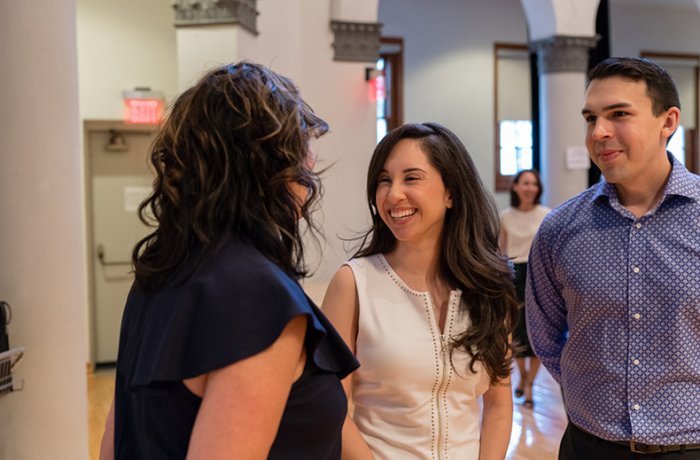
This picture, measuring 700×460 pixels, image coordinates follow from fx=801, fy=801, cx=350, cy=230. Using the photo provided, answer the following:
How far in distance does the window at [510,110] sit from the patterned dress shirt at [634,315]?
11.4m

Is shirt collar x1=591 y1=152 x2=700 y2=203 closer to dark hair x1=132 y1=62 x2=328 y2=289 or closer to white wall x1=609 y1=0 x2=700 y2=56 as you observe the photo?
dark hair x1=132 y1=62 x2=328 y2=289

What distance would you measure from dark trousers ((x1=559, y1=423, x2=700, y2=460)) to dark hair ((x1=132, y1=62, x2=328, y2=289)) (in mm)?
1241

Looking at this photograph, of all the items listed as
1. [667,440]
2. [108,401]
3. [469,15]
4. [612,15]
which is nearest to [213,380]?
[667,440]

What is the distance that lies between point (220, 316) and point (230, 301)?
0.08ft

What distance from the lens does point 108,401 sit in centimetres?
689

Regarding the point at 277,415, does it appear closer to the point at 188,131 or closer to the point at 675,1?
the point at 188,131

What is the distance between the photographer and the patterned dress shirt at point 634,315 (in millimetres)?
2033

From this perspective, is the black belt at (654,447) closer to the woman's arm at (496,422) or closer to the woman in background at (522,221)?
the woman's arm at (496,422)

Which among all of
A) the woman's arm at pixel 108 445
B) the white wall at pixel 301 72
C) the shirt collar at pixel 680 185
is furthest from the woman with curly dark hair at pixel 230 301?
the white wall at pixel 301 72

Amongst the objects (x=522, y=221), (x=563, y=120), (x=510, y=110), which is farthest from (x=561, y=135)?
(x=510, y=110)

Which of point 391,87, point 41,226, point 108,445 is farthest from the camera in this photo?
point 391,87

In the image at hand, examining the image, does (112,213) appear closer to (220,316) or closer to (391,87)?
(391,87)

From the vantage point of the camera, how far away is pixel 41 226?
3.27m

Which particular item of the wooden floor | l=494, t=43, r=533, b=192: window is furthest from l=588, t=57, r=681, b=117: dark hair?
l=494, t=43, r=533, b=192: window
